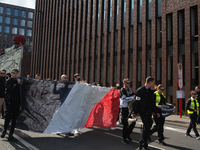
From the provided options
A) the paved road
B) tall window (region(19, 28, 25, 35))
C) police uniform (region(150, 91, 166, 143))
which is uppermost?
tall window (region(19, 28, 25, 35))

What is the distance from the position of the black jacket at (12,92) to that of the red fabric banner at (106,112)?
2668 millimetres

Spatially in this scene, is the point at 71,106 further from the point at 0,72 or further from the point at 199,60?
the point at 199,60

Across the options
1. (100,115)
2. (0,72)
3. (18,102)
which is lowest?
(100,115)

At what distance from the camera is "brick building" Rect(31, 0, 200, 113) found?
1761cm

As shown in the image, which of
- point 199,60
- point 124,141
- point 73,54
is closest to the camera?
point 124,141

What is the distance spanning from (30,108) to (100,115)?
2595mm

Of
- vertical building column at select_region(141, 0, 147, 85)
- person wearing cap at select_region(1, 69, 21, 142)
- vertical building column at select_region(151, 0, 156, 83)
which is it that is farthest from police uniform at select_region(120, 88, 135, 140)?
vertical building column at select_region(141, 0, 147, 85)

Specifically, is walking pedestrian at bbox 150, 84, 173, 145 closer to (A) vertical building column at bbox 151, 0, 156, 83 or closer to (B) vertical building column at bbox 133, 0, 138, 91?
(A) vertical building column at bbox 151, 0, 156, 83

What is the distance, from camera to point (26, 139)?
6168 mm

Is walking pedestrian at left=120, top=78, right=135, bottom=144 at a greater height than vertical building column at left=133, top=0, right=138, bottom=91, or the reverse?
vertical building column at left=133, top=0, right=138, bottom=91

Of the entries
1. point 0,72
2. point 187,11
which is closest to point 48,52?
point 187,11

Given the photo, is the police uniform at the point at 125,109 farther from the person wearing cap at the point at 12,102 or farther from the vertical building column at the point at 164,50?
the vertical building column at the point at 164,50

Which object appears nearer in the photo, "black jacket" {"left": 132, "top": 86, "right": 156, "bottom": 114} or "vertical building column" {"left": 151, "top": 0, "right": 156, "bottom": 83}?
"black jacket" {"left": 132, "top": 86, "right": 156, "bottom": 114}

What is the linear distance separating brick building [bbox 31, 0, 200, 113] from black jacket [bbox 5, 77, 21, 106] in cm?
1443
